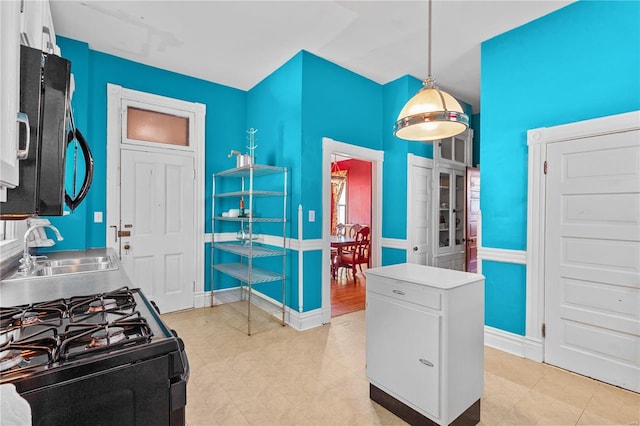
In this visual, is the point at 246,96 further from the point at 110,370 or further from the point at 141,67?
the point at 110,370

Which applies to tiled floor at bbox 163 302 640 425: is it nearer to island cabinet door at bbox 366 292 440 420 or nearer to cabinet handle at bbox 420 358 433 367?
island cabinet door at bbox 366 292 440 420

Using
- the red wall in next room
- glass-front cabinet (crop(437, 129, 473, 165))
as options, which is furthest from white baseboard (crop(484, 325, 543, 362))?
the red wall in next room

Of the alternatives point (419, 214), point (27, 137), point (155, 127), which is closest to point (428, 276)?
point (27, 137)

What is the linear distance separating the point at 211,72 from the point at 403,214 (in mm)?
3125

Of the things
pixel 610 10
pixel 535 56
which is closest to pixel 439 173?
pixel 535 56

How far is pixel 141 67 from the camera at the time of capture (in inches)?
147

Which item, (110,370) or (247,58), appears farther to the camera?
(247,58)

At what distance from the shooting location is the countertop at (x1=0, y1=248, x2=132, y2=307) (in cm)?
138

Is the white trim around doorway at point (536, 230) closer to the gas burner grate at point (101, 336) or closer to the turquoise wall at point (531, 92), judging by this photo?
the turquoise wall at point (531, 92)

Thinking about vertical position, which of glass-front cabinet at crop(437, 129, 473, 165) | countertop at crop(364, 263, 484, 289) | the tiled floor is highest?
glass-front cabinet at crop(437, 129, 473, 165)

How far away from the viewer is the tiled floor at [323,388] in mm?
1965

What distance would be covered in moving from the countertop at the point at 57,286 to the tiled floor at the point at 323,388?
3.32 feet

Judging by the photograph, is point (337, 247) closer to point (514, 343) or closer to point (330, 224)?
point (330, 224)

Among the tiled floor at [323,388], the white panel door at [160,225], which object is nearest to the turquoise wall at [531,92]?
the tiled floor at [323,388]
